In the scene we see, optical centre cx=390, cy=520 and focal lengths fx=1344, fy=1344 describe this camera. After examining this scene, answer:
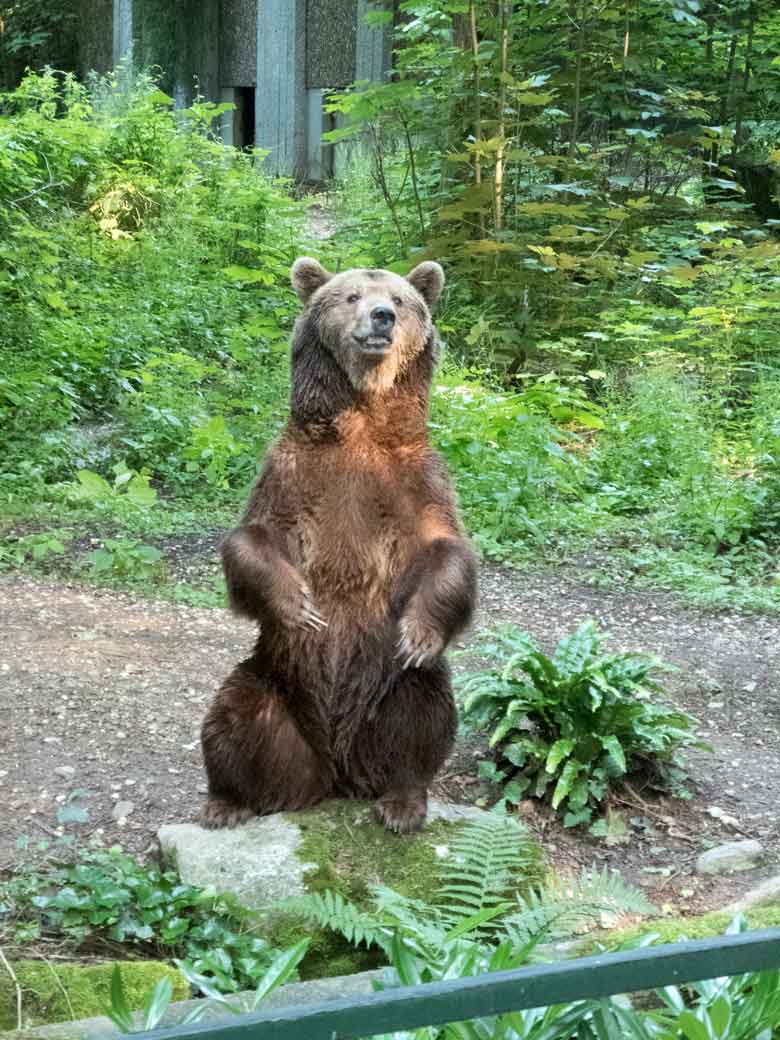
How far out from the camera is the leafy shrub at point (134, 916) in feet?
13.1

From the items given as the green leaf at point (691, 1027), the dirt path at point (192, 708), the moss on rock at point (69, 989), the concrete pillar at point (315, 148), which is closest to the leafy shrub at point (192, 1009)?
the moss on rock at point (69, 989)

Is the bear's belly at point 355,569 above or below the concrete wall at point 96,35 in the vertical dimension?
below

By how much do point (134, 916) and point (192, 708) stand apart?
207 cm

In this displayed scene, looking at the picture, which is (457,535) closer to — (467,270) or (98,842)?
(98,842)

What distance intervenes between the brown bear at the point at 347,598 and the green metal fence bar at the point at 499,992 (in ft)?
9.24

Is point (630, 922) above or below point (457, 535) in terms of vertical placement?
below

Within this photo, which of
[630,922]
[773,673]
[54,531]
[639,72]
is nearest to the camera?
[630,922]

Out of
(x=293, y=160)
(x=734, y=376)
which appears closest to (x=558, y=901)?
(x=734, y=376)

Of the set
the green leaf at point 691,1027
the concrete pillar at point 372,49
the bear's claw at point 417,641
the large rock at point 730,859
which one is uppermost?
the concrete pillar at point 372,49

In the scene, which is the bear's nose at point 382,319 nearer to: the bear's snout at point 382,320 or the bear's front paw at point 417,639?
the bear's snout at point 382,320

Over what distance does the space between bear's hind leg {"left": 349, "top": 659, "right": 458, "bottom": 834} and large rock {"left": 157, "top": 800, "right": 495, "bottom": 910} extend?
9 cm

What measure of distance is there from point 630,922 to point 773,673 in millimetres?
2641

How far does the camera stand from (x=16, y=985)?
3443mm

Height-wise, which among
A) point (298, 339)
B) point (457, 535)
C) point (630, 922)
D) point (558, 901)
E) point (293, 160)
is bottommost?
point (630, 922)
